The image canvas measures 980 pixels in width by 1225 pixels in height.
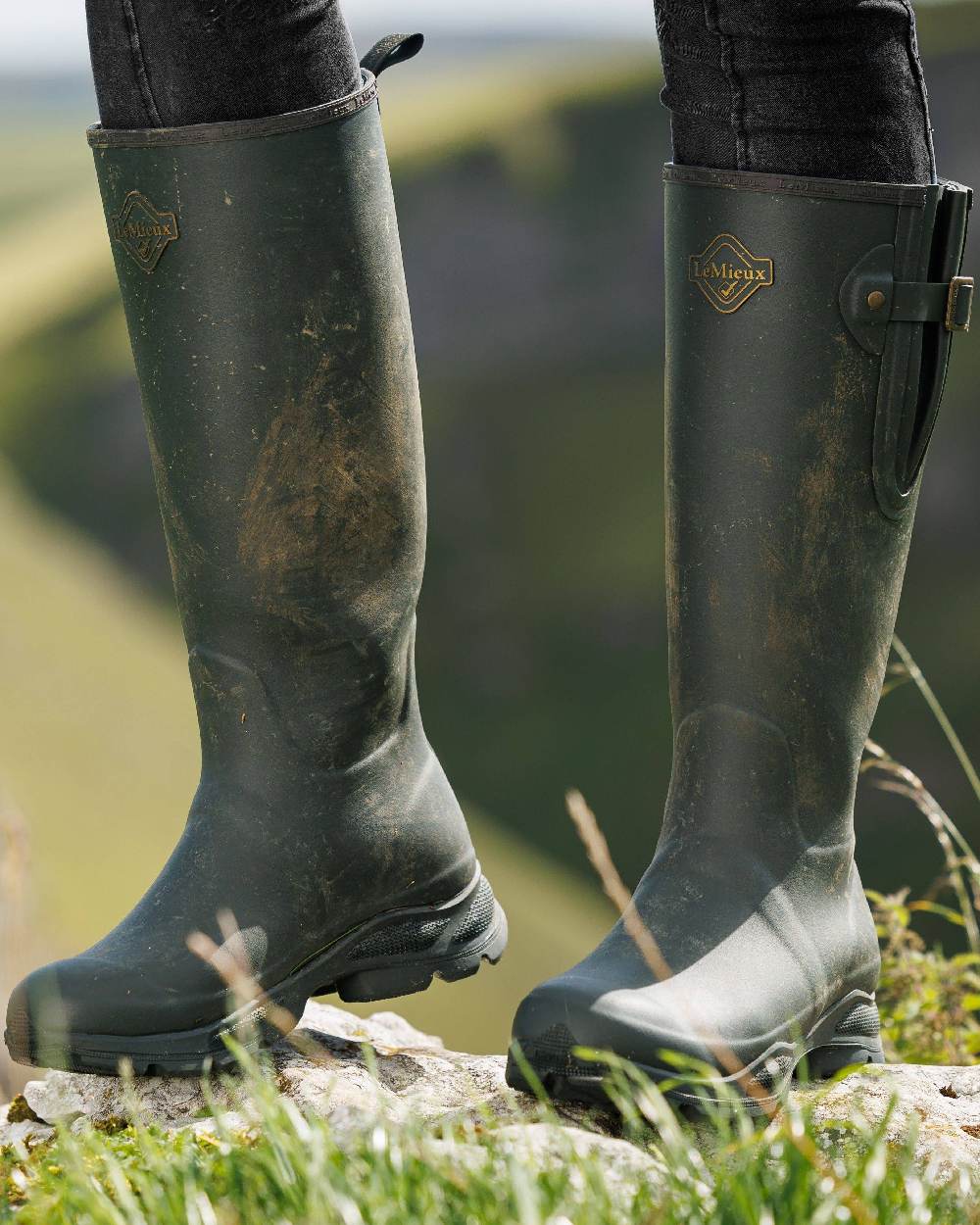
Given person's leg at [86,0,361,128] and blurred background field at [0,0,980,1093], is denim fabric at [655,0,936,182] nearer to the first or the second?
person's leg at [86,0,361,128]

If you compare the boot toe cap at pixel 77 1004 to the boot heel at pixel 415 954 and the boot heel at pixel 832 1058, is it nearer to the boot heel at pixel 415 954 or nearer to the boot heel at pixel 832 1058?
the boot heel at pixel 415 954

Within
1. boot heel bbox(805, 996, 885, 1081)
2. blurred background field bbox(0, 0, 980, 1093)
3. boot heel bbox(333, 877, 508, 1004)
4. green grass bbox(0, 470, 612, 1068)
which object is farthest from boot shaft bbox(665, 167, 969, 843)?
blurred background field bbox(0, 0, 980, 1093)

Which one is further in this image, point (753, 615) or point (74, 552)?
point (74, 552)

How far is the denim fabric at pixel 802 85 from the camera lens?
3.97ft

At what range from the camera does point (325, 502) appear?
1.36 m

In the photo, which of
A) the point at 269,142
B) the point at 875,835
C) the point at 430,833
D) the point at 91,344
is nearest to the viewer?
the point at 269,142

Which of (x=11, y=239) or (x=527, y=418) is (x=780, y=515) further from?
A: (x=11, y=239)

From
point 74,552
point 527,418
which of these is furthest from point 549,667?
point 74,552

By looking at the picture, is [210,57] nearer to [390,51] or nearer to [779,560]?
[390,51]

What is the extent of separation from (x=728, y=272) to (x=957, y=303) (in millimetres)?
198

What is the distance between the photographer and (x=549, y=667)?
28.1m

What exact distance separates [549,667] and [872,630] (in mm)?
26728

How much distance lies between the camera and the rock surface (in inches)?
47.5

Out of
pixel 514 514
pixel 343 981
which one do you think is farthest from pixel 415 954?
pixel 514 514
